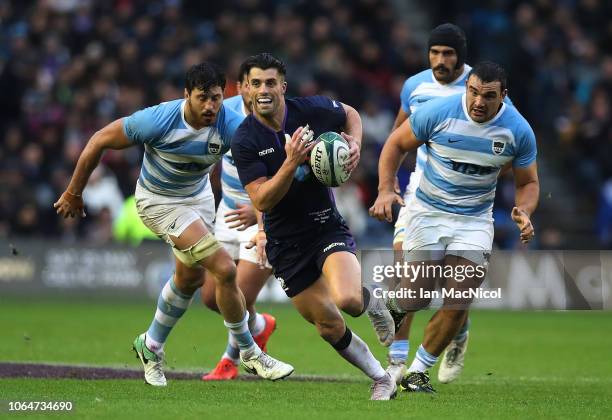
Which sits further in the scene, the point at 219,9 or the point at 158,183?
the point at 219,9

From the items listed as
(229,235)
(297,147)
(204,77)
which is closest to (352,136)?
(297,147)

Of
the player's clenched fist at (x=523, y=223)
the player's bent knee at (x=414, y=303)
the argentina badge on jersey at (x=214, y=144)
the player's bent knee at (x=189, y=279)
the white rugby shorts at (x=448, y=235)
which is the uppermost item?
the argentina badge on jersey at (x=214, y=144)

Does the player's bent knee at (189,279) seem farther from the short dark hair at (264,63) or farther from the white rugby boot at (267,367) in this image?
the short dark hair at (264,63)

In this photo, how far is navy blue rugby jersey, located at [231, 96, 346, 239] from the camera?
917 cm

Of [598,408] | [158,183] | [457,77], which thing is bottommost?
[598,408]

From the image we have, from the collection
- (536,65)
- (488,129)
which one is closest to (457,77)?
(488,129)

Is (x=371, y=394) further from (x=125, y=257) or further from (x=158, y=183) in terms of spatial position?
(x=125, y=257)

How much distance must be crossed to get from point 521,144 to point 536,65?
48.2 feet

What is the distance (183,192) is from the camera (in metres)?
10.6

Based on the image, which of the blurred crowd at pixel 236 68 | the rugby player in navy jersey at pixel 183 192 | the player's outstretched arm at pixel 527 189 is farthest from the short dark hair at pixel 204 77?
the blurred crowd at pixel 236 68

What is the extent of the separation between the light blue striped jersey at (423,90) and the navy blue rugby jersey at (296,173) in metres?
1.85

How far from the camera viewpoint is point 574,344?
15.3 meters

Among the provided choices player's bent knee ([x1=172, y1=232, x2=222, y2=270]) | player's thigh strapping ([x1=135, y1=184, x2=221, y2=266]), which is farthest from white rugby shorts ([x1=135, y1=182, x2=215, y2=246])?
player's bent knee ([x1=172, y1=232, x2=222, y2=270])

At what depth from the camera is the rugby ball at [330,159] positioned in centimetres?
884
